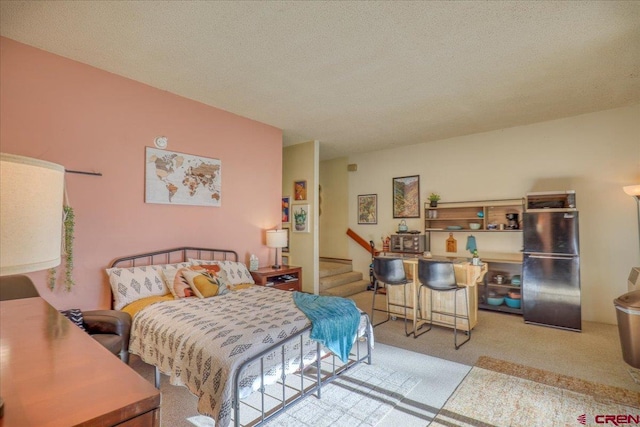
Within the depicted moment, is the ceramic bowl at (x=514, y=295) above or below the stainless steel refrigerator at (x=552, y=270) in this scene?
below

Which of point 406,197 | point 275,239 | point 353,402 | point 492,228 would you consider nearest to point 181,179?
point 275,239

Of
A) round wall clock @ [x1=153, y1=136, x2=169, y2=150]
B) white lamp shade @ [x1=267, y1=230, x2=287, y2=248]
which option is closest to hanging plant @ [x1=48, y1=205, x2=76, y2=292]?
round wall clock @ [x1=153, y1=136, x2=169, y2=150]

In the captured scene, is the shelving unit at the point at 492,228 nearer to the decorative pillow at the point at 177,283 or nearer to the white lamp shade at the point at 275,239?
the white lamp shade at the point at 275,239

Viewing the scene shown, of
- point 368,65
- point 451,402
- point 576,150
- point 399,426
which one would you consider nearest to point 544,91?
point 576,150

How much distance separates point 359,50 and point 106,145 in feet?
8.93

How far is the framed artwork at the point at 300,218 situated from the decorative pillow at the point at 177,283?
2636 mm

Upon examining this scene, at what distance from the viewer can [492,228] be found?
5.14 m

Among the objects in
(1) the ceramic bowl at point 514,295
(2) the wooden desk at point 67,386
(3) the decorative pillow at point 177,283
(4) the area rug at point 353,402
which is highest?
(2) the wooden desk at point 67,386

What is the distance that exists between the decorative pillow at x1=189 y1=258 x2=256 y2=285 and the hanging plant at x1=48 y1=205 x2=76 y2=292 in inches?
44.4

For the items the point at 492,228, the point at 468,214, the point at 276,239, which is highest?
the point at 468,214

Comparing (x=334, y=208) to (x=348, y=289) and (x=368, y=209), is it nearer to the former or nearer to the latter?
(x=368, y=209)

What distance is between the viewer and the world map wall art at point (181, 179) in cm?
357

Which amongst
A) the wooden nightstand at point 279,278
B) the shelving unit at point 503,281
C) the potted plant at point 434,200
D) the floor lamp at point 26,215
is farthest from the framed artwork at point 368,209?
the floor lamp at point 26,215

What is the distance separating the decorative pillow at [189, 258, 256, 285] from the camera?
374 centimetres
